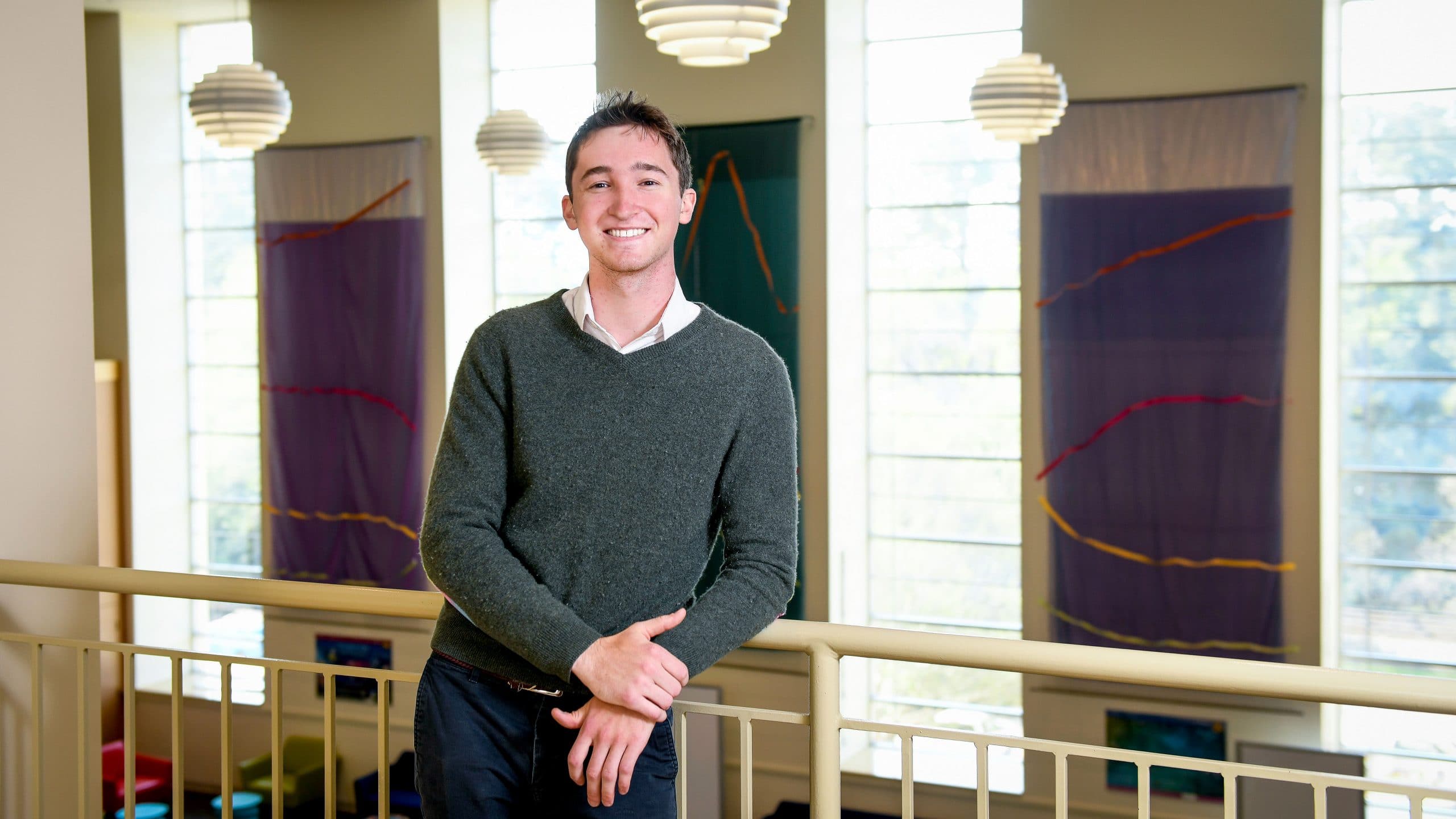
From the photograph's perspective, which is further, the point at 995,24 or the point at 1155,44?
the point at 995,24

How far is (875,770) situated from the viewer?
7.18 metres

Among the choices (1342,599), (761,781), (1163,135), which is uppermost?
(1163,135)

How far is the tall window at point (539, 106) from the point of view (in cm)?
799

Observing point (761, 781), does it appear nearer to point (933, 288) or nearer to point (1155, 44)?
point (933, 288)

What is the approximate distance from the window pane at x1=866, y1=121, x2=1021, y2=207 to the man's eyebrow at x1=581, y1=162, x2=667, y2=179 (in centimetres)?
571

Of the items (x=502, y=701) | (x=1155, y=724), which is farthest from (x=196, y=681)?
(x=502, y=701)

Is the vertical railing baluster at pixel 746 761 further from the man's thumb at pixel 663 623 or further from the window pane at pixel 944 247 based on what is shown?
the window pane at pixel 944 247

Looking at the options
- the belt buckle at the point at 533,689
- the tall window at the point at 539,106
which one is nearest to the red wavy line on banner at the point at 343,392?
the tall window at the point at 539,106

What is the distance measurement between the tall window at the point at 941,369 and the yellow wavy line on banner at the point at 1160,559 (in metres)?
0.53

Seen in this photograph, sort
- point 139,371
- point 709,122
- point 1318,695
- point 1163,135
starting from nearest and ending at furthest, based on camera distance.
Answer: point 1318,695 < point 1163,135 < point 709,122 < point 139,371

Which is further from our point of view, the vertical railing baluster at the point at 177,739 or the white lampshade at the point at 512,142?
the white lampshade at the point at 512,142

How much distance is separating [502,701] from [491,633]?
0.40 ft

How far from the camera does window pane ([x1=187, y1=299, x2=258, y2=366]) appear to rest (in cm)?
868

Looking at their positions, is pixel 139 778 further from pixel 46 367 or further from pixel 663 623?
pixel 663 623
